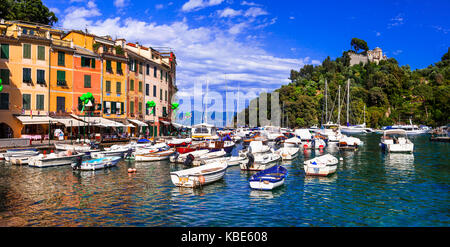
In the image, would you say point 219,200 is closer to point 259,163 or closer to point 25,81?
point 259,163

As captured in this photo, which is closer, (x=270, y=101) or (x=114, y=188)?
(x=114, y=188)

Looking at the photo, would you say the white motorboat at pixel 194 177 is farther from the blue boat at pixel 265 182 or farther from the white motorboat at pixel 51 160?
the white motorboat at pixel 51 160

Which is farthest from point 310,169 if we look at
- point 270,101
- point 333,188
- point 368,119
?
point 368,119

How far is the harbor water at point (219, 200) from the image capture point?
15.2 meters

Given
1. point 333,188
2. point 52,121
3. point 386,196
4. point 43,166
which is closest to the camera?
point 386,196

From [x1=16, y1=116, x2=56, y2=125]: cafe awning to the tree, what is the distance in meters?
27.2

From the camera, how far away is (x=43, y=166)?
2930cm

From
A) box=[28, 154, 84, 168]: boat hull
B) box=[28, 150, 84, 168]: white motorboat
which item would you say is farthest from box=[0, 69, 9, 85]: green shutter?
box=[28, 154, 84, 168]: boat hull

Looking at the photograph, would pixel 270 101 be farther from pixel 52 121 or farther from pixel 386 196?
pixel 386 196

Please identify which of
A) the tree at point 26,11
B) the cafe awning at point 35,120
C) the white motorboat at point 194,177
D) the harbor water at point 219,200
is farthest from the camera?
the tree at point 26,11

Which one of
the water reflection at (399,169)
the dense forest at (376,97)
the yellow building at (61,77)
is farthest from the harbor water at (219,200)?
the dense forest at (376,97)

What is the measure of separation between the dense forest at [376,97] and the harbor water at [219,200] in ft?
303

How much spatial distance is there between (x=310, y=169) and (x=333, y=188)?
179 inches

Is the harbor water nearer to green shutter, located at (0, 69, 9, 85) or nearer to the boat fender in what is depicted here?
the boat fender
